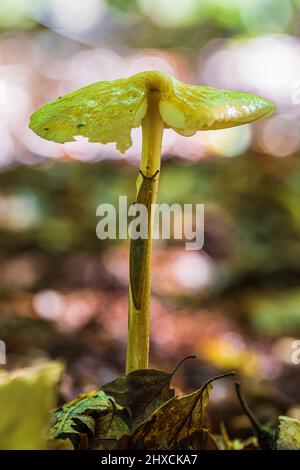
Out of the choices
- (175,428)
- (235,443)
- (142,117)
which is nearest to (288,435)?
(175,428)

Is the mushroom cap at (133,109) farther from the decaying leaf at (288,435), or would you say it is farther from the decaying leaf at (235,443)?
the decaying leaf at (235,443)

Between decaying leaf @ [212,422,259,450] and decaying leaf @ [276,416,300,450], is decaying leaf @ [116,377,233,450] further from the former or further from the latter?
decaying leaf @ [212,422,259,450]

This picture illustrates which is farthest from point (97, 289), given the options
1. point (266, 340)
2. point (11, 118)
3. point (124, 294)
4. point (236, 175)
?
point (11, 118)

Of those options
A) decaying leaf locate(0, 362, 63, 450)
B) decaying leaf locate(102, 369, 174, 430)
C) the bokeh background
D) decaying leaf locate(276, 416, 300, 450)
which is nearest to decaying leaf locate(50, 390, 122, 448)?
decaying leaf locate(102, 369, 174, 430)

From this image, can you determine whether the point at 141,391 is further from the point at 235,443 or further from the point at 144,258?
the point at 235,443

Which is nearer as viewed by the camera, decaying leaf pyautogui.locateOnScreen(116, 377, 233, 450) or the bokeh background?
decaying leaf pyautogui.locateOnScreen(116, 377, 233, 450)
